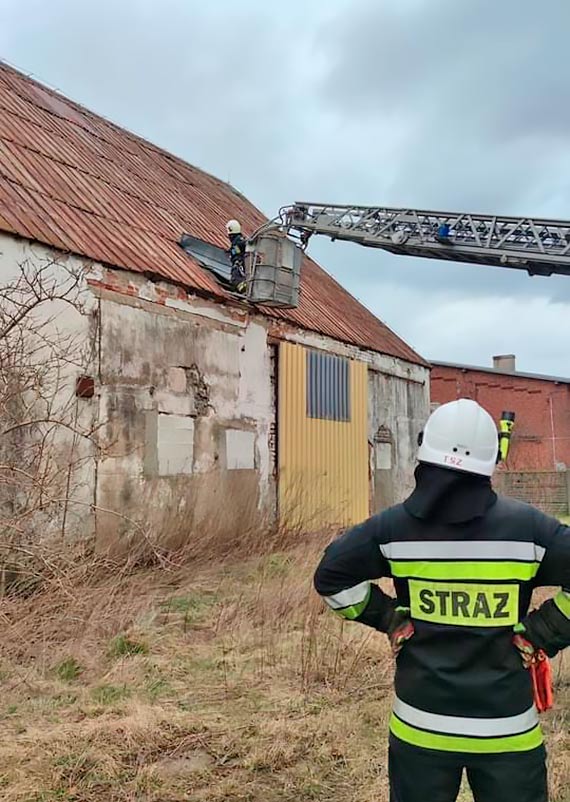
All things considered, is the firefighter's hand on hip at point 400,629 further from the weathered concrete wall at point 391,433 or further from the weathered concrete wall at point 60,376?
the weathered concrete wall at point 391,433

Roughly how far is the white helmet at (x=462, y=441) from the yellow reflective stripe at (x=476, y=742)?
0.77 metres

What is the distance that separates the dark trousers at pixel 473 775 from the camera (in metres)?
2.06

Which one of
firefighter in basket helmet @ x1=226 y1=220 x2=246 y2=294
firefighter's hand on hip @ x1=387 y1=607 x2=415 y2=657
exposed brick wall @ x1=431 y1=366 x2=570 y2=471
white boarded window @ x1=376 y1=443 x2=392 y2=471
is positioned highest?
firefighter in basket helmet @ x1=226 y1=220 x2=246 y2=294

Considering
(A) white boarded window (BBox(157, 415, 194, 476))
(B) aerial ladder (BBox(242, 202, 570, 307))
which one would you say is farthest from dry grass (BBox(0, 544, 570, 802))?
(B) aerial ladder (BBox(242, 202, 570, 307))

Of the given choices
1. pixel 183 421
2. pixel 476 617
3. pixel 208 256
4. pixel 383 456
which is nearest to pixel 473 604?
pixel 476 617

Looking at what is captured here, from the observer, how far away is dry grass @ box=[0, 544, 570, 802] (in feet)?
11.6

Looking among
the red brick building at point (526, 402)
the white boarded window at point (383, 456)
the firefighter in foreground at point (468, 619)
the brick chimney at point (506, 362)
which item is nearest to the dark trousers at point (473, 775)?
the firefighter in foreground at point (468, 619)

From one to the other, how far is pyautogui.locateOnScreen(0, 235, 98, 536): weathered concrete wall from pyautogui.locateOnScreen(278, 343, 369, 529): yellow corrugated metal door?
4.21m

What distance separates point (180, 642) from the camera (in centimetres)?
588

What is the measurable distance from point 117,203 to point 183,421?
392cm

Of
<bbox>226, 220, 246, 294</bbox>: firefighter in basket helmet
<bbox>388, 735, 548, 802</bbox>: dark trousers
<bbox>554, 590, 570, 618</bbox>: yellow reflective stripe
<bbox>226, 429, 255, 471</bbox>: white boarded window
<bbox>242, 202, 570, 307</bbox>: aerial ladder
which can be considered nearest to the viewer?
<bbox>388, 735, 548, 802</bbox>: dark trousers

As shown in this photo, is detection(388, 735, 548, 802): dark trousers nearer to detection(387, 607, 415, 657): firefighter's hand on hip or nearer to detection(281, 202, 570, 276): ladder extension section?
detection(387, 607, 415, 657): firefighter's hand on hip

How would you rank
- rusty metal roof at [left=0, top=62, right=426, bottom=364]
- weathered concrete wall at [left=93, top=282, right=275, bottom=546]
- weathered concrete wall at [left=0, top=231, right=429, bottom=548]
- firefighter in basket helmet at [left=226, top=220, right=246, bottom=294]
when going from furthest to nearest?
firefighter in basket helmet at [left=226, top=220, right=246, bottom=294]
rusty metal roof at [left=0, top=62, right=426, bottom=364]
weathered concrete wall at [left=93, top=282, right=275, bottom=546]
weathered concrete wall at [left=0, top=231, right=429, bottom=548]

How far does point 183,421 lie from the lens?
10055 millimetres
